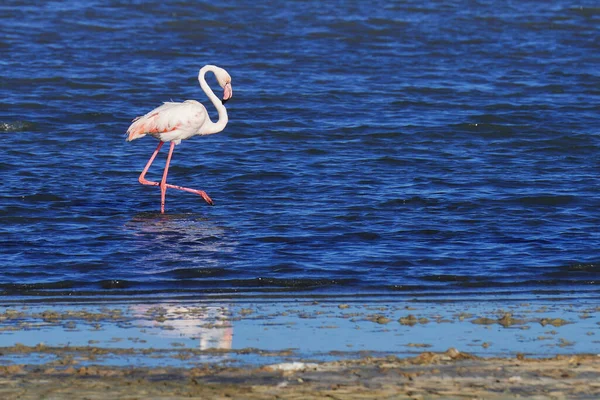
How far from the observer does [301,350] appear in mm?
6938

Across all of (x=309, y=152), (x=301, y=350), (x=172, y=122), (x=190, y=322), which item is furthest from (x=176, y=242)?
(x=309, y=152)

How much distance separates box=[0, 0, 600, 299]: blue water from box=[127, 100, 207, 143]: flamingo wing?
28.8 inches

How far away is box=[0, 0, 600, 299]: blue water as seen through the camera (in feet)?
33.0

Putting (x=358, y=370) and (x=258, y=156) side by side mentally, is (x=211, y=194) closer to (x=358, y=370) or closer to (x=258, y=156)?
(x=258, y=156)

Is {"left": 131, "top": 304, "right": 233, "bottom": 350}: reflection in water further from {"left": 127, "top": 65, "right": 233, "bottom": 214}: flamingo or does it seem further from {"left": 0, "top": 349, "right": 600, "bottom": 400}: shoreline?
{"left": 127, "top": 65, "right": 233, "bottom": 214}: flamingo

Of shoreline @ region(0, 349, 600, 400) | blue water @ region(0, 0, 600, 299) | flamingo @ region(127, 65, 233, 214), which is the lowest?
blue water @ region(0, 0, 600, 299)

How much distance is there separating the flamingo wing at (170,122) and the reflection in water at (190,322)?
5.69 metres

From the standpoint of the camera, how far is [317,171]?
15125 mm

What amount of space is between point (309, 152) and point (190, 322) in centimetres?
886

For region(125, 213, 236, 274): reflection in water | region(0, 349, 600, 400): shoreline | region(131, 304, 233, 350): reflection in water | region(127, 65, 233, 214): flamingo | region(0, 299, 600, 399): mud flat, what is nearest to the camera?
region(0, 349, 600, 400): shoreline

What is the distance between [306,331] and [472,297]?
1.94 meters

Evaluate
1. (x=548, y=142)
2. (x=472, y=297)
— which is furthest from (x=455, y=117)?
(x=472, y=297)

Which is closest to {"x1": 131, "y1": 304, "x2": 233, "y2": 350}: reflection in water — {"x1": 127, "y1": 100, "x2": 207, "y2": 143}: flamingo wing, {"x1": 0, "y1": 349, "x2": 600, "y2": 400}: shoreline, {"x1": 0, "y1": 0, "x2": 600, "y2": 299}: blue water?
{"x1": 0, "y1": 349, "x2": 600, "y2": 400}: shoreline

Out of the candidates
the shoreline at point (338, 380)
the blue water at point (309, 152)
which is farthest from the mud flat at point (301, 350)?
the blue water at point (309, 152)
